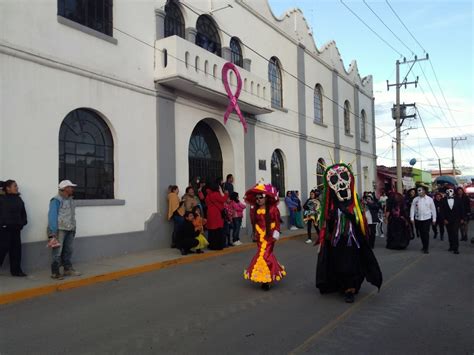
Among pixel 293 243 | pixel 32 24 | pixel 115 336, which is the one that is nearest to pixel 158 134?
pixel 32 24

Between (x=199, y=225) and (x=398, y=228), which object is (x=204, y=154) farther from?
(x=398, y=228)

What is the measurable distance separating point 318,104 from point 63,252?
1689cm

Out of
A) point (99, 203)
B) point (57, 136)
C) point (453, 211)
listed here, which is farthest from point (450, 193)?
point (57, 136)

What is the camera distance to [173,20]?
12805mm

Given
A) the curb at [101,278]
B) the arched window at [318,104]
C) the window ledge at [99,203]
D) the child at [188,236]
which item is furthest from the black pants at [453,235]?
the arched window at [318,104]

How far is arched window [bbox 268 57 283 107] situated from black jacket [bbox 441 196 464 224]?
8.16 metres

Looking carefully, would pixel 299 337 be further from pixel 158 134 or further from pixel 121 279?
pixel 158 134

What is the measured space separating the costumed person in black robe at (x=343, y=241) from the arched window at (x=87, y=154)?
5.74m

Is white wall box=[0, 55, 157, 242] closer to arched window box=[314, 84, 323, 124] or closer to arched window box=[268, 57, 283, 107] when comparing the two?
arched window box=[268, 57, 283, 107]

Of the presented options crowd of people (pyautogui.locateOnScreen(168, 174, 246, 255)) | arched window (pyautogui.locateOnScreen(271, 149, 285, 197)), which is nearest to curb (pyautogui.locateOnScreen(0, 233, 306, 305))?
crowd of people (pyautogui.locateOnScreen(168, 174, 246, 255))

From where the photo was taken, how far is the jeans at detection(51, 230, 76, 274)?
7.61 m

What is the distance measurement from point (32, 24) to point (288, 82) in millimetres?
11892

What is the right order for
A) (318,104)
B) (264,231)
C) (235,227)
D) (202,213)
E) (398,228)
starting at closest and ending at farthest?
(264,231)
(202,213)
(398,228)
(235,227)
(318,104)

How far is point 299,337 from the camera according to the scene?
4633mm
